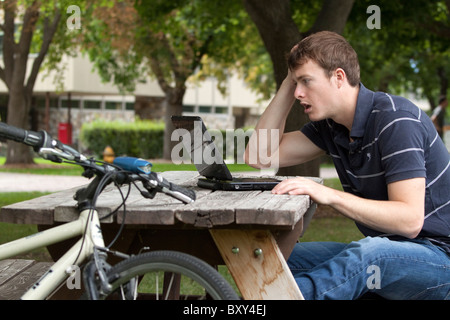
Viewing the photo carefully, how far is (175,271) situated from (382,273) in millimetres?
931

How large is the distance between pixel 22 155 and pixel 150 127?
8.35 m

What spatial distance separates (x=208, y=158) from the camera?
3203 mm

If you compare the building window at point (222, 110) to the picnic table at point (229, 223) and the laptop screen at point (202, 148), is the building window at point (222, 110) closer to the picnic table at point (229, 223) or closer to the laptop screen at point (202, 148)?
the laptop screen at point (202, 148)

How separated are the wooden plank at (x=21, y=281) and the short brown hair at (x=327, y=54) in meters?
1.53

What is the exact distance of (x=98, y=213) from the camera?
2.50 meters

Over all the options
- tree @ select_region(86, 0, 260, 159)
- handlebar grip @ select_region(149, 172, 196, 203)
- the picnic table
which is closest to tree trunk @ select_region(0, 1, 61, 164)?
tree @ select_region(86, 0, 260, 159)

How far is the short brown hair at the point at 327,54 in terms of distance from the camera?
10.1 feet

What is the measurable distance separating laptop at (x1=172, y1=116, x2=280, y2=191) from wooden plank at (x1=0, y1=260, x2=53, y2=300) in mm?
899

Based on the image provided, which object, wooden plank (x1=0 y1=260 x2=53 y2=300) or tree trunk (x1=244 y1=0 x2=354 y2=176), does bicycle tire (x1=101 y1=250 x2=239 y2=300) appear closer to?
wooden plank (x1=0 y1=260 x2=53 y2=300)

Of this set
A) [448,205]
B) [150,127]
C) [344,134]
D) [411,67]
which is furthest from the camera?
[150,127]

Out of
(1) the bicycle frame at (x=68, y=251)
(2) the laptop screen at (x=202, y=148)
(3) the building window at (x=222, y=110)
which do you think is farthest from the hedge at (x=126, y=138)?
(1) the bicycle frame at (x=68, y=251)

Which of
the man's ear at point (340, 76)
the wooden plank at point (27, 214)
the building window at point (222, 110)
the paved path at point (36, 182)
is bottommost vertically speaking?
the paved path at point (36, 182)
